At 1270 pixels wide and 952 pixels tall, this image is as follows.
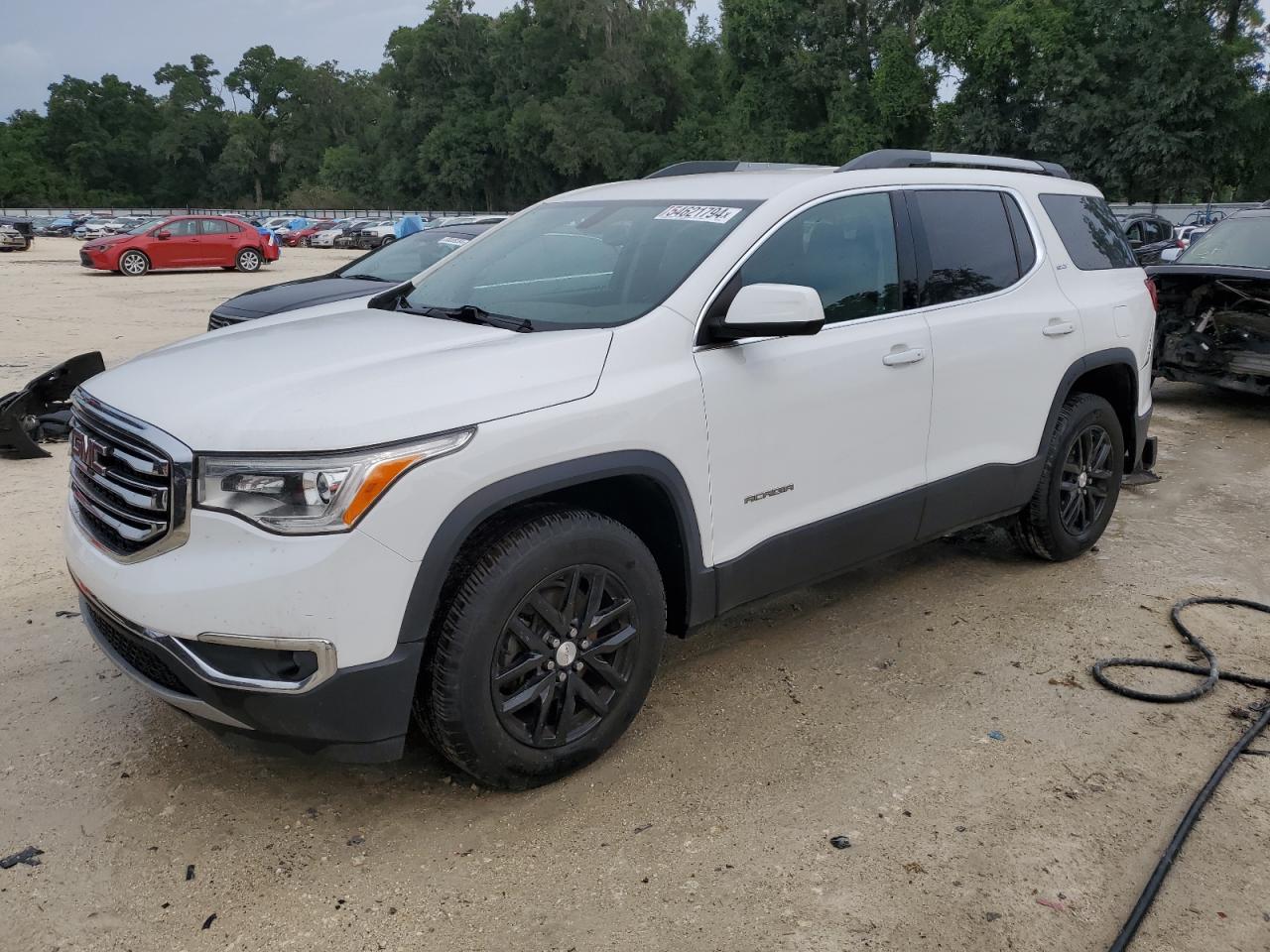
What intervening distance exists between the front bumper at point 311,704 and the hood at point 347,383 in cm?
58

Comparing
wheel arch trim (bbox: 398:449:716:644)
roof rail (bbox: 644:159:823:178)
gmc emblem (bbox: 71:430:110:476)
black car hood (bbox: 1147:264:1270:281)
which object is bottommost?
wheel arch trim (bbox: 398:449:716:644)

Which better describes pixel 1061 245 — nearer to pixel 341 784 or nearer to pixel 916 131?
pixel 341 784

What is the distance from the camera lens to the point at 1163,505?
6.43 meters

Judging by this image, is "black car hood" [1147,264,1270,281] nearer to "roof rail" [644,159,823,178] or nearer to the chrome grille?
"roof rail" [644,159,823,178]

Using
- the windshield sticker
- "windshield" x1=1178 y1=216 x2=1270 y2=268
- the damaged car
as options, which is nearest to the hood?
the windshield sticker

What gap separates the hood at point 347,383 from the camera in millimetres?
2725

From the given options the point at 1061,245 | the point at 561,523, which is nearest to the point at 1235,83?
the point at 1061,245

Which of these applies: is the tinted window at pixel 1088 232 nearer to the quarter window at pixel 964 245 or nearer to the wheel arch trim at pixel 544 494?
the quarter window at pixel 964 245

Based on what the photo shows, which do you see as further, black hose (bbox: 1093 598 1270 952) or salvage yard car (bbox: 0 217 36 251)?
salvage yard car (bbox: 0 217 36 251)

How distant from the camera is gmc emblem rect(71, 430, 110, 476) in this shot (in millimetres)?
3051

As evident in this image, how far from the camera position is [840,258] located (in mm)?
3922

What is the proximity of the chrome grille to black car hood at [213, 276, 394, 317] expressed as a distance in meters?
5.35

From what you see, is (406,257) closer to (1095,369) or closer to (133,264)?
(1095,369)

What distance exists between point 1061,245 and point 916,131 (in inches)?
1971
